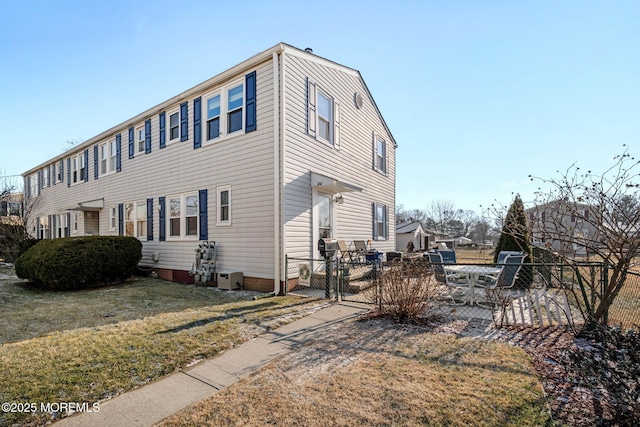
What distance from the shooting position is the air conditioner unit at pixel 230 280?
8.68m

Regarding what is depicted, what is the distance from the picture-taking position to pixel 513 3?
657 cm

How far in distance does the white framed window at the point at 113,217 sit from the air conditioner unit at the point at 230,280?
7.77 metres

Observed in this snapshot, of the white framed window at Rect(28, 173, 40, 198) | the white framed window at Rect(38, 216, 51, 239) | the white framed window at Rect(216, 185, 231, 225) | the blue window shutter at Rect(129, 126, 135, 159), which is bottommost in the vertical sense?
the white framed window at Rect(38, 216, 51, 239)

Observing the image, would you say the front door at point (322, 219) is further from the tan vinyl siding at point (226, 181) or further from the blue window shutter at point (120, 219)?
the blue window shutter at point (120, 219)

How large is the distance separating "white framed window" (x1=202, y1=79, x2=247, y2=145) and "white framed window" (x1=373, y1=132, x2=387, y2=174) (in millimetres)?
6416

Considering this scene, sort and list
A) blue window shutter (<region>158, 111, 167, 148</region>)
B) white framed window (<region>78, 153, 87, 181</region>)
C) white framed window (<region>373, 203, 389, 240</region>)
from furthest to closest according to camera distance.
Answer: white framed window (<region>78, 153, 87, 181</region>)
white framed window (<region>373, 203, 389, 240</region>)
blue window shutter (<region>158, 111, 167, 148</region>)

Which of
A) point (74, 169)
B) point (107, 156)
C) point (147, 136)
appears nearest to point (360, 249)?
point (147, 136)

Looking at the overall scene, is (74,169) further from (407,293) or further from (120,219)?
(407,293)

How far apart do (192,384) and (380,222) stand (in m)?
11.5

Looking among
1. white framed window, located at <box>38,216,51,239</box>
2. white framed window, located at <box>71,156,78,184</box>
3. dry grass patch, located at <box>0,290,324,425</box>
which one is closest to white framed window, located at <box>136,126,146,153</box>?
white framed window, located at <box>71,156,78,184</box>

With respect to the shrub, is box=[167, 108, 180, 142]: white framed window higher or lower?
higher

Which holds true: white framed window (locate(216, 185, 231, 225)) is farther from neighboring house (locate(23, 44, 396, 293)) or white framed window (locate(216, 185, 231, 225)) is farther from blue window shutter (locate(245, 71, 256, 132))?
blue window shutter (locate(245, 71, 256, 132))

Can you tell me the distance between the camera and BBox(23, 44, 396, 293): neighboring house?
8.41 metres

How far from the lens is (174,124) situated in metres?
11.2
